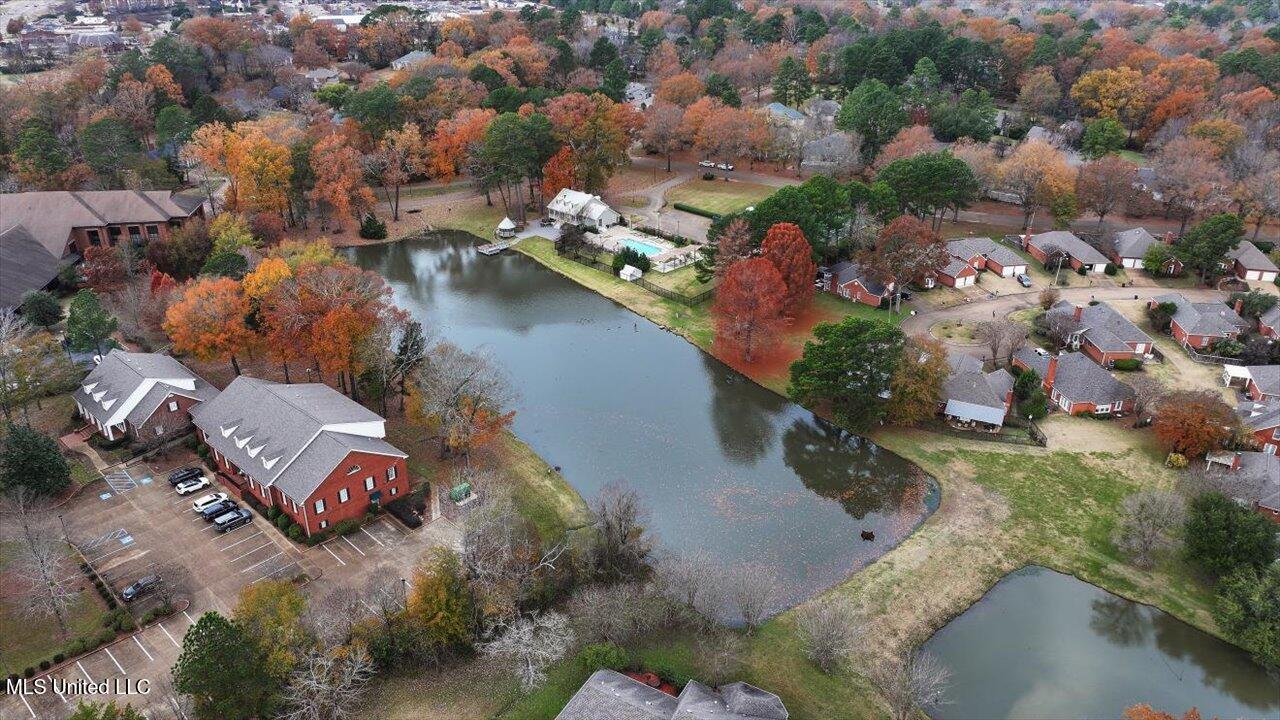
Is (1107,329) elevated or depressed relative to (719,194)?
elevated

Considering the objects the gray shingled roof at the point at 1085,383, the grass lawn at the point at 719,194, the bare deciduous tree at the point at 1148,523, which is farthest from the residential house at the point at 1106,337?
the grass lawn at the point at 719,194

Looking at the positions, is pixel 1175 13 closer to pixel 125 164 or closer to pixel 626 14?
pixel 626 14

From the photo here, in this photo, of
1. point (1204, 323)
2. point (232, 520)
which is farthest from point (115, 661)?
point (1204, 323)

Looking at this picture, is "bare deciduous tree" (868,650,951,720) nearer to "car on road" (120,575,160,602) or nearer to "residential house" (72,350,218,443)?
"car on road" (120,575,160,602)

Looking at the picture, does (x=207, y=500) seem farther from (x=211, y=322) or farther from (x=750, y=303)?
(x=750, y=303)

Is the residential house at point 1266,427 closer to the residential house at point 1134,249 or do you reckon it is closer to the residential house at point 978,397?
the residential house at point 978,397

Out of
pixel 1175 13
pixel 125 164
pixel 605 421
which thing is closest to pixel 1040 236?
pixel 605 421
